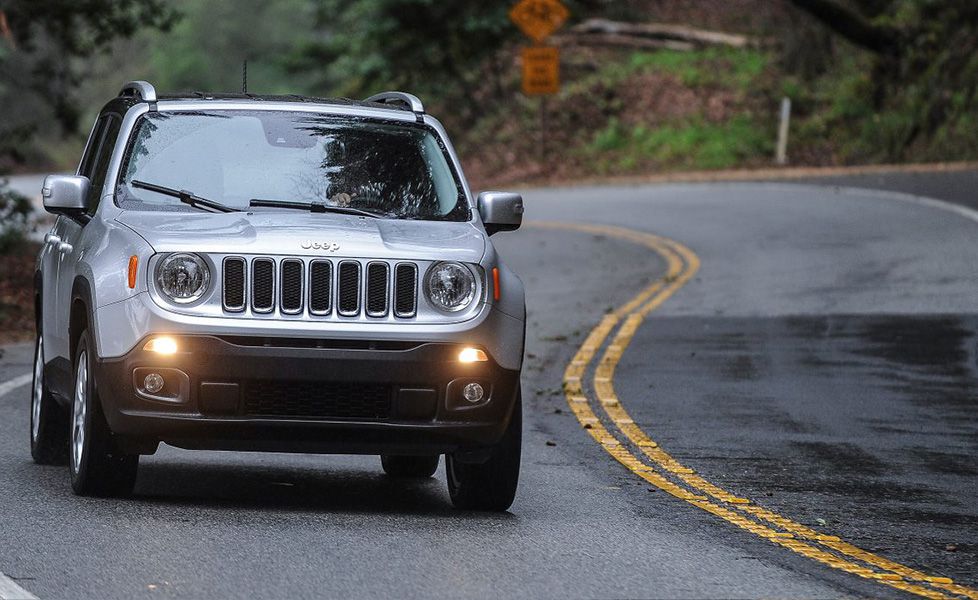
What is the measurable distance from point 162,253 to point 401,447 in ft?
4.32

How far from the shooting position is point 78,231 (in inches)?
363

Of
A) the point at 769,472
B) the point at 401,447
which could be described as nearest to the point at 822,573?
the point at 401,447

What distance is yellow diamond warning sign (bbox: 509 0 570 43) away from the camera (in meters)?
42.5

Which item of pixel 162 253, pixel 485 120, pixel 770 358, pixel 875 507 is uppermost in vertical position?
pixel 162 253

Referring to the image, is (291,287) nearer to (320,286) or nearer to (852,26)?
(320,286)

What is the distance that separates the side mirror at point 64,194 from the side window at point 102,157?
0.37 ft

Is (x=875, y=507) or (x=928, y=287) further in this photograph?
(x=928, y=287)

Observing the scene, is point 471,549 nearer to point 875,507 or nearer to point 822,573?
point 822,573

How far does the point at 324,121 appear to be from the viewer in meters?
9.39

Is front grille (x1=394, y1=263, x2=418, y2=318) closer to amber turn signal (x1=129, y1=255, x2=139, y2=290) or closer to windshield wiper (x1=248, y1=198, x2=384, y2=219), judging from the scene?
windshield wiper (x1=248, y1=198, x2=384, y2=219)

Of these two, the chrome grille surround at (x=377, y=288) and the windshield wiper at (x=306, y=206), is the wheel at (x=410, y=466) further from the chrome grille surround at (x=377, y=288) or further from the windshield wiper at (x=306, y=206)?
the chrome grille surround at (x=377, y=288)

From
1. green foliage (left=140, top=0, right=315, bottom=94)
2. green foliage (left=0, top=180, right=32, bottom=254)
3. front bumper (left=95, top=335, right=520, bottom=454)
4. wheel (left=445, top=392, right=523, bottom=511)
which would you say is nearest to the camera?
front bumper (left=95, top=335, right=520, bottom=454)

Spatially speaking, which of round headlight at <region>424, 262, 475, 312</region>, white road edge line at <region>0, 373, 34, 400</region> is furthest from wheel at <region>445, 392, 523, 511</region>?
white road edge line at <region>0, 373, 34, 400</region>

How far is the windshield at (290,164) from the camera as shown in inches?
351
